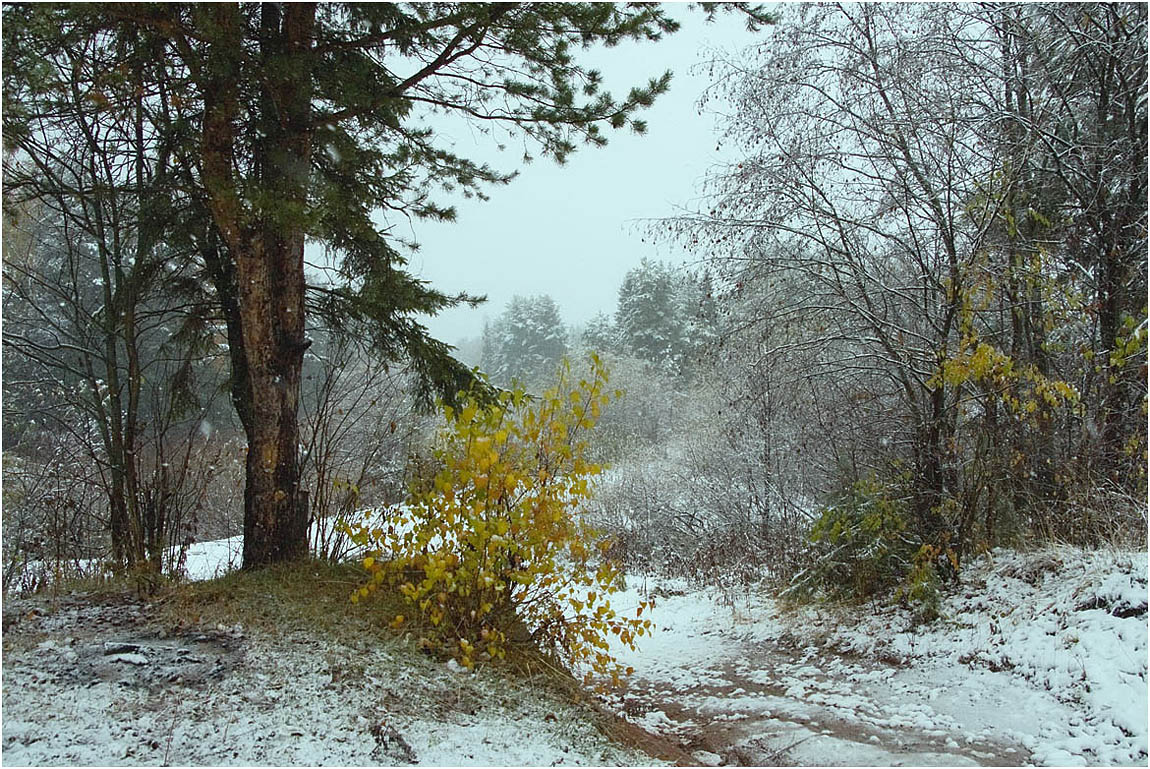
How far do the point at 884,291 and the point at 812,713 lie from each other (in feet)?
11.9

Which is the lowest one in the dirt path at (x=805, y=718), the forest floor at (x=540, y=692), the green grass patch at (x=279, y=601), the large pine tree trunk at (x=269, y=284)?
the dirt path at (x=805, y=718)

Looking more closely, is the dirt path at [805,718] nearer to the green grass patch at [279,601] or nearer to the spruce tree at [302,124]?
the green grass patch at [279,601]

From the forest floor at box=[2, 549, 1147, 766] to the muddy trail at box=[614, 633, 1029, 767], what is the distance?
2cm

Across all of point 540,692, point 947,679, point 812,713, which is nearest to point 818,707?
point 812,713

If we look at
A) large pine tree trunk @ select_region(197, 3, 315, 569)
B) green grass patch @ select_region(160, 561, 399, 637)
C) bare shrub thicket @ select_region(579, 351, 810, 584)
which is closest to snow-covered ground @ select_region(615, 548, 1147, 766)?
green grass patch @ select_region(160, 561, 399, 637)

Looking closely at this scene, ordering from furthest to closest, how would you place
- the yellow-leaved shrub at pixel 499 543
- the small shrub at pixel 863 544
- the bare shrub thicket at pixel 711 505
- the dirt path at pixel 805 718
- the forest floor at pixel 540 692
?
1. the bare shrub thicket at pixel 711 505
2. the small shrub at pixel 863 544
3. the yellow-leaved shrub at pixel 499 543
4. the dirt path at pixel 805 718
5. the forest floor at pixel 540 692

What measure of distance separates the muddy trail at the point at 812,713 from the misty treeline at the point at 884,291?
120 cm

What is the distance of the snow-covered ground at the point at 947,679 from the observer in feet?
11.9

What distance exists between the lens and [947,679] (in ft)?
15.2

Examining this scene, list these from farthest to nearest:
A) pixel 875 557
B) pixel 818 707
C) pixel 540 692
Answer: pixel 875 557 < pixel 818 707 < pixel 540 692

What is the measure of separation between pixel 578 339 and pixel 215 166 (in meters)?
34.9

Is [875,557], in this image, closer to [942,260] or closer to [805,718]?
[805,718]

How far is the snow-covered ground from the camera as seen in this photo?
362 centimetres

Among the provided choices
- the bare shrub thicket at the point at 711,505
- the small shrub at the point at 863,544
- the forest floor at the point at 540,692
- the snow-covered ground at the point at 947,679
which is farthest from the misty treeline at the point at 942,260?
the bare shrub thicket at the point at 711,505
